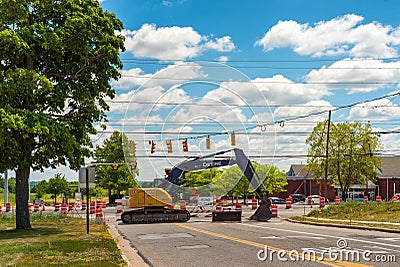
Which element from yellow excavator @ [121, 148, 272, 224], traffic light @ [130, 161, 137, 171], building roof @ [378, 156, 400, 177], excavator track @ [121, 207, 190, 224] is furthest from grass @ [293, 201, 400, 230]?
building roof @ [378, 156, 400, 177]

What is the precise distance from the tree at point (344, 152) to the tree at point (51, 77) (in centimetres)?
4920

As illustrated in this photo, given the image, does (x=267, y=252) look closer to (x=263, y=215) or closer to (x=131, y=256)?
(x=131, y=256)

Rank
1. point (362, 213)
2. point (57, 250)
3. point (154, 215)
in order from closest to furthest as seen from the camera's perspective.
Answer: point (57, 250) < point (362, 213) < point (154, 215)

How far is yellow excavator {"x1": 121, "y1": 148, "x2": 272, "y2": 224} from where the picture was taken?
31953 mm

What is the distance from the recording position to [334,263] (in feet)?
36.4

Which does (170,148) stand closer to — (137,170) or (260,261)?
(137,170)

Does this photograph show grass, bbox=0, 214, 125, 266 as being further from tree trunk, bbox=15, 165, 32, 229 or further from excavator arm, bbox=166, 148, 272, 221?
excavator arm, bbox=166, 148, 272, 221

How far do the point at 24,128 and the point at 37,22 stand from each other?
5250 millimetres

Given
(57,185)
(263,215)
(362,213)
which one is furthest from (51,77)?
(57,185)

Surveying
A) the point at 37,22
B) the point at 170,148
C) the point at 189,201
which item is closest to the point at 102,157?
the point at 189,201

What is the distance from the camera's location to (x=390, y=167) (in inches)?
3369

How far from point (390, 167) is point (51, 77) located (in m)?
73.7

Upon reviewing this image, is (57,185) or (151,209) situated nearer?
(151,209)

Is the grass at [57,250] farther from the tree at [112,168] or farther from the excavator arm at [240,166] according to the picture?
the tree at [112,168]
